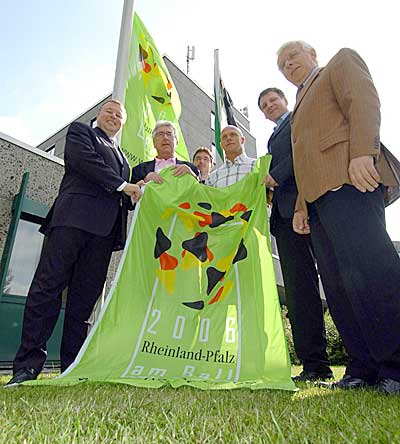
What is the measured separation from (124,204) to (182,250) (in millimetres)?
624

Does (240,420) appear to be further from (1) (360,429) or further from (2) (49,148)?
(2) (49,148)

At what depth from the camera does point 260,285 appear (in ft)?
7.25

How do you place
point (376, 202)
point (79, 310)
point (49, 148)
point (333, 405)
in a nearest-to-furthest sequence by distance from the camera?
point (333, 405), point (376, 202), point (79, 310), point (49, 148)

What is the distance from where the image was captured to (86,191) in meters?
2.47

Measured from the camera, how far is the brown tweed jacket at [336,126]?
5.44 ft

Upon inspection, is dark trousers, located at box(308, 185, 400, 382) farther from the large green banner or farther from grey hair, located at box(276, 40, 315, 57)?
grey hair, located at box(276, 40, 315, 57)

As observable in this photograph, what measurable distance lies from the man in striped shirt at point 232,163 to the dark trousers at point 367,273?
1.08 m

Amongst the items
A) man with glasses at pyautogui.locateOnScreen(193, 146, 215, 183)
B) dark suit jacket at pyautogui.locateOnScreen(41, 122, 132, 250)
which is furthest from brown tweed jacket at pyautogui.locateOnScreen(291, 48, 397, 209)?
man with glasses at pyautogui.locateOnScreen(193, 146, 215, 183)

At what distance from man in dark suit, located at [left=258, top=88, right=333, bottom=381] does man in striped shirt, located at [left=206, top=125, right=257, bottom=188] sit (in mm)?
273

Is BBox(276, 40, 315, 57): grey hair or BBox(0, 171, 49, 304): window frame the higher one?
BBox(276, 40, 315, 57): grey hair

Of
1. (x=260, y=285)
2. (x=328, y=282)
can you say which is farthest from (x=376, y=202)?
(x=260, y=285)

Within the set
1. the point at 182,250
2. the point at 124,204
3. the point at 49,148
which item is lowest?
the point at 182,250

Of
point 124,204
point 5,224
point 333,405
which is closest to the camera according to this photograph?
point 333,405

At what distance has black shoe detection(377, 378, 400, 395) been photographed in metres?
1.47
